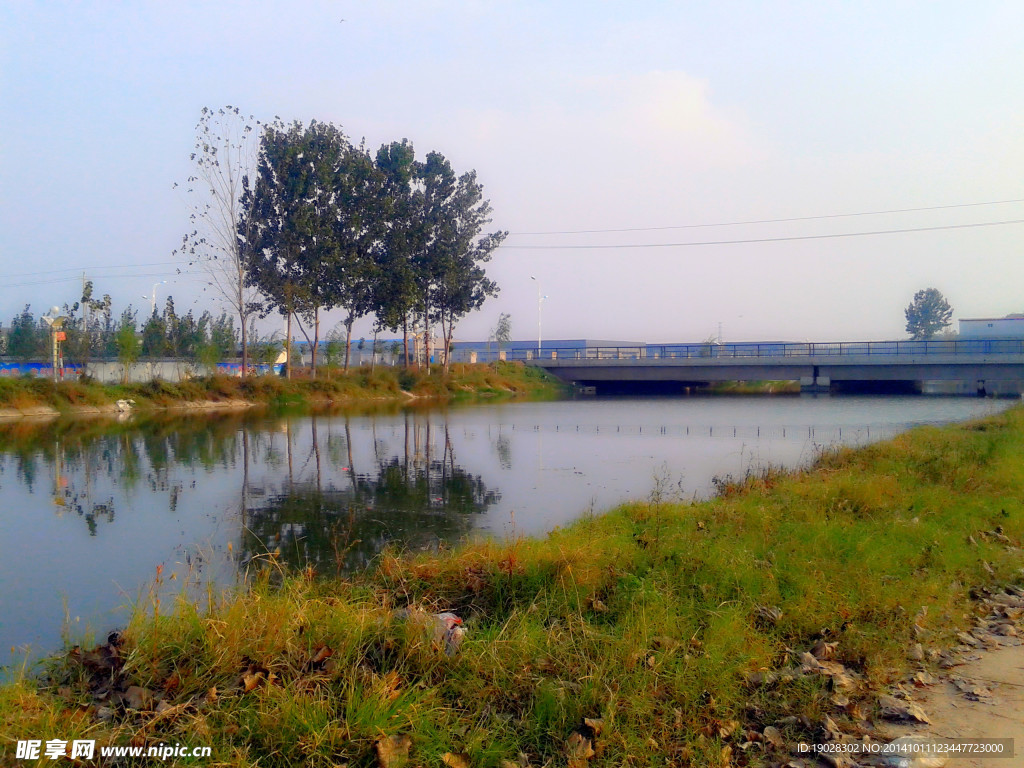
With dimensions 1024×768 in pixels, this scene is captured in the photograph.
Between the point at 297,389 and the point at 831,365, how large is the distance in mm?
34698

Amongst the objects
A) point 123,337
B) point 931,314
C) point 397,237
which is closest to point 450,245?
point 397,237

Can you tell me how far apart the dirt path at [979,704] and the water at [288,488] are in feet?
15.0

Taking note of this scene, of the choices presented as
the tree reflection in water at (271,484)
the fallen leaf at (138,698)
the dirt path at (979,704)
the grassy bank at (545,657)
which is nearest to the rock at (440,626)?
the grassy bank at (545,657)

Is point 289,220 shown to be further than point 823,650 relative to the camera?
Yes

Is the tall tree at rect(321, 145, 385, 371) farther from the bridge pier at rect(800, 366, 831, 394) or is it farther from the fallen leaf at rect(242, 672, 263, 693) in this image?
the fallen leaf at rect(242, 672, 263, 693)

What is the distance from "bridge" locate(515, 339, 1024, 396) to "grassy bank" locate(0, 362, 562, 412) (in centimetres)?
540

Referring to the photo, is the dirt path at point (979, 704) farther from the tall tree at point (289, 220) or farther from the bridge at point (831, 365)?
the bridge at point (831, 365)

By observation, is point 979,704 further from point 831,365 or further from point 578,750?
point 831,365

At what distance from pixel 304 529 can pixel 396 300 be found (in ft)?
117

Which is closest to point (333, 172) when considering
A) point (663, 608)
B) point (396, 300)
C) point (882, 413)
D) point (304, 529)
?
point (396, 300)

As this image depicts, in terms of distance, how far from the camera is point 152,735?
143 inches

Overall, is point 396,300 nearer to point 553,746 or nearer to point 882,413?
point 882,413

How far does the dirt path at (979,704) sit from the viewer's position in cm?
417

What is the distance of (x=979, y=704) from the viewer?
4.57 meters
